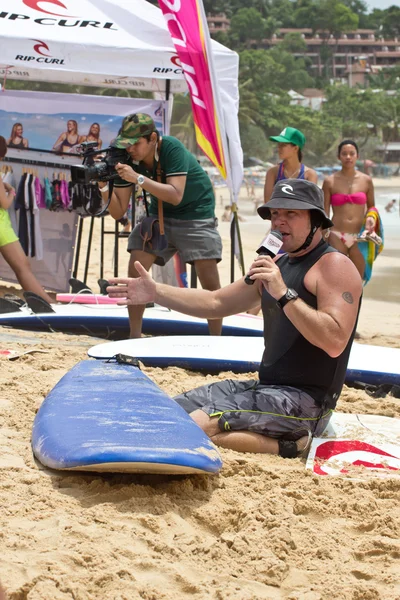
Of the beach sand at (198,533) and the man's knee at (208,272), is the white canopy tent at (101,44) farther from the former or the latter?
the beach sand at (198,533)

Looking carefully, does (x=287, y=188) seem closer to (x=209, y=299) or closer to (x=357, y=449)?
(x=209, y=299)

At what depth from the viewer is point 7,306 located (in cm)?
689

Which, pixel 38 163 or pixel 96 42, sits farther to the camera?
pixel 38 163

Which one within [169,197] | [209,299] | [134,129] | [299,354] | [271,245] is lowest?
[299,354]

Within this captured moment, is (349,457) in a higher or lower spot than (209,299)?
lower

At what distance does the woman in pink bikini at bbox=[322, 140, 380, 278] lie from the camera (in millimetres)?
7121

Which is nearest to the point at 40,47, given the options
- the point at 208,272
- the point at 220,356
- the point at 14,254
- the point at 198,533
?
the point at 14,254

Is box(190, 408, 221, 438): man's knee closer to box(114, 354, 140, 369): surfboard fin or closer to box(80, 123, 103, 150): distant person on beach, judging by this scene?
box(114, 354, 140, 369): surfboard fin

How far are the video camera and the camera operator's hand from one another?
0.75ft

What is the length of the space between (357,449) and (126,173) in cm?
272

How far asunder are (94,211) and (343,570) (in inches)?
203

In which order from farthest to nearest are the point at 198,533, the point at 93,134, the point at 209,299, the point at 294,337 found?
the point at 93,134 → the point at 209,299 → the point at 294,337 → the point at 198,533

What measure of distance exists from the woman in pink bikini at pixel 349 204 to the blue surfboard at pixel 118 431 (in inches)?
145

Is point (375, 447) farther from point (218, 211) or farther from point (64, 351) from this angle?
point (218, 211)
